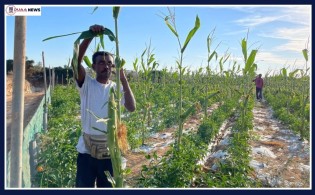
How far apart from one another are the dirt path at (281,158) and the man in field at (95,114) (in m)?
2.54

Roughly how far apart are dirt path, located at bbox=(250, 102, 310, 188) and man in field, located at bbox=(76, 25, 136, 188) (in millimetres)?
2535

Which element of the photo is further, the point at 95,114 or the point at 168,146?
the point at 168,146

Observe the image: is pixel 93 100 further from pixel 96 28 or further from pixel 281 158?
pixel 281 158

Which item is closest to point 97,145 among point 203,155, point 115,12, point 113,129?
point 113,129

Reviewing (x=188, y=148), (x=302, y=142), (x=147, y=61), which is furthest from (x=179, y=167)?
(x=147, y=61)

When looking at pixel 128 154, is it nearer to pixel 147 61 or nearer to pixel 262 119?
pixel 147 61

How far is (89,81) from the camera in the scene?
3123 millimetres

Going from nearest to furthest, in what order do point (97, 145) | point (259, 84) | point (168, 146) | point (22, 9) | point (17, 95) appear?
1. point (17, 95)
2. point (22, 9)
3. point (97, 145)
4. point (168, 146)
5. point (259, 84)

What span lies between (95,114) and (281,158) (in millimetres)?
4205

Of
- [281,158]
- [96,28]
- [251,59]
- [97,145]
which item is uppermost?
[251,59]

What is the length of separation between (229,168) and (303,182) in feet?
4.07

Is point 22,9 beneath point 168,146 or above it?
above

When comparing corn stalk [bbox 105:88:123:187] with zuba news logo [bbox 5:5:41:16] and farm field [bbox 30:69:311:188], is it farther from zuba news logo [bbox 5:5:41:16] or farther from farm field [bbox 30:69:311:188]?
zuba news logo [bbox 5:5:41:16]

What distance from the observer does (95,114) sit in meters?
3.10
